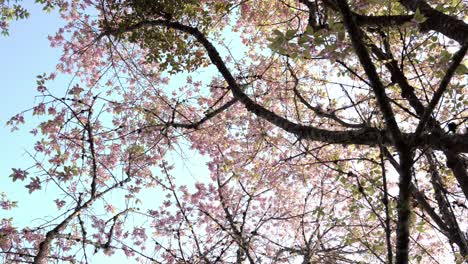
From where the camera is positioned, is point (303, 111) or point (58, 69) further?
point (58, 69)

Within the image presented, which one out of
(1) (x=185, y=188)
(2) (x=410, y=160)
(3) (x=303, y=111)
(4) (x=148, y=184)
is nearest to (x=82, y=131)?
(4) (x=148, y=184)

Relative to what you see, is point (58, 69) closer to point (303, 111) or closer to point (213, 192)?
point (213, 192)

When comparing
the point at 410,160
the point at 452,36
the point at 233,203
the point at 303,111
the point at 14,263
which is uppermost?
the point at 303,111

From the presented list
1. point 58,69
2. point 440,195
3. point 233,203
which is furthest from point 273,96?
point 58,69

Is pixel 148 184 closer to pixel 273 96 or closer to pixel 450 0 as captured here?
pixel 273 96

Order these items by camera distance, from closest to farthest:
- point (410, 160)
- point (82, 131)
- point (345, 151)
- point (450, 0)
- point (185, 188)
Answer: point (410, 160) < point (450, 0) < point (82, 131) < point (345, 151) < point (185, 188)

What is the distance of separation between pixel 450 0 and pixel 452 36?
776 mm

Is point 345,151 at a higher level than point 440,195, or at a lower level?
higher

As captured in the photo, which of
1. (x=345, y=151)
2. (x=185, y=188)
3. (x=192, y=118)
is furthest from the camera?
(x=185, y=188)

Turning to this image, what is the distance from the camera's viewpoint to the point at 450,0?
4383 millimetres

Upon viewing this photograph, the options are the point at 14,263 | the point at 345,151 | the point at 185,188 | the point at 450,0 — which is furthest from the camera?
the point at 185,188

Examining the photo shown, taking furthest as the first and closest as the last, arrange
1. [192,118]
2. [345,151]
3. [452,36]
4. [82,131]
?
1. [192,118]
2. [345,151]
3. [82,131]
4. [452,36]

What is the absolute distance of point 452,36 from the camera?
12.7ft

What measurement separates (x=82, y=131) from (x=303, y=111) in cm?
387
